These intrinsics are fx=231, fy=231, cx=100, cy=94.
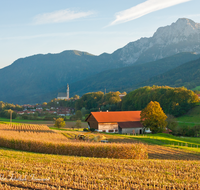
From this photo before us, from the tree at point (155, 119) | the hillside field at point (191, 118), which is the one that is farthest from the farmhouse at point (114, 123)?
the hillside field at point (191, 118)

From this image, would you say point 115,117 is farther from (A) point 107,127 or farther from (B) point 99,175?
(B) point 99,175

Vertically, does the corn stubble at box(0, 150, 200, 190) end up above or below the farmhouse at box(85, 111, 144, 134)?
above

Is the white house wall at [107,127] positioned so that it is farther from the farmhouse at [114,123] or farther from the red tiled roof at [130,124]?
the red tiled roof at [130,124]

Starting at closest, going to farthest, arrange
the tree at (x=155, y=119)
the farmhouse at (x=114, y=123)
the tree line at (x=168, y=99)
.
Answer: the tree at (x=155, y=119)
the farmhouse at (x=114, y=123)
the tree line at (x=168, y=99)

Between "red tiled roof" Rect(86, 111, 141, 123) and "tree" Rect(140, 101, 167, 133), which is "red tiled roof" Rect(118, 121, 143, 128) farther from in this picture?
"tree" Rect(140, 101, 167, 133)

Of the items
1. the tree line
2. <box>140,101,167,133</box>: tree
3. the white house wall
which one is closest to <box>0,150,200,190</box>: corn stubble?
<box>140,101,167,133</box>: tree

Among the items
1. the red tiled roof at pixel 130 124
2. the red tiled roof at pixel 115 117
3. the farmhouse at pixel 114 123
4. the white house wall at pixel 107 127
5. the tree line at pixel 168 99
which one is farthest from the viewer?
the tree line at pixel 168 99

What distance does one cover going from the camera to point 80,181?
12344 millimetres

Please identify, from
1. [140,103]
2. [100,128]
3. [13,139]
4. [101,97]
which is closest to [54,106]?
[101,97]

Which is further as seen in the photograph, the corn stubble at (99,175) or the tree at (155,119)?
the tree at (155,119)

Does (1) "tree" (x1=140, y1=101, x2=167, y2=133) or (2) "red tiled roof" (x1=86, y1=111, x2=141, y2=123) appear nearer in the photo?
(1) "tree" (x1=140, y1=101, x2=167, y2=133)

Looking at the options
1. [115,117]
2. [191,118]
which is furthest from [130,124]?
[191,118]

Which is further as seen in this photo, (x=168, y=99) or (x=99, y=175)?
(x=168, y=99)

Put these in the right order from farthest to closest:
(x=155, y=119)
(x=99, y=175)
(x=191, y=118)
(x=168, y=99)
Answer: (x=168, y=99) → (x=191, y=118) → (x=155, y=119) → (x=99, y=175)
